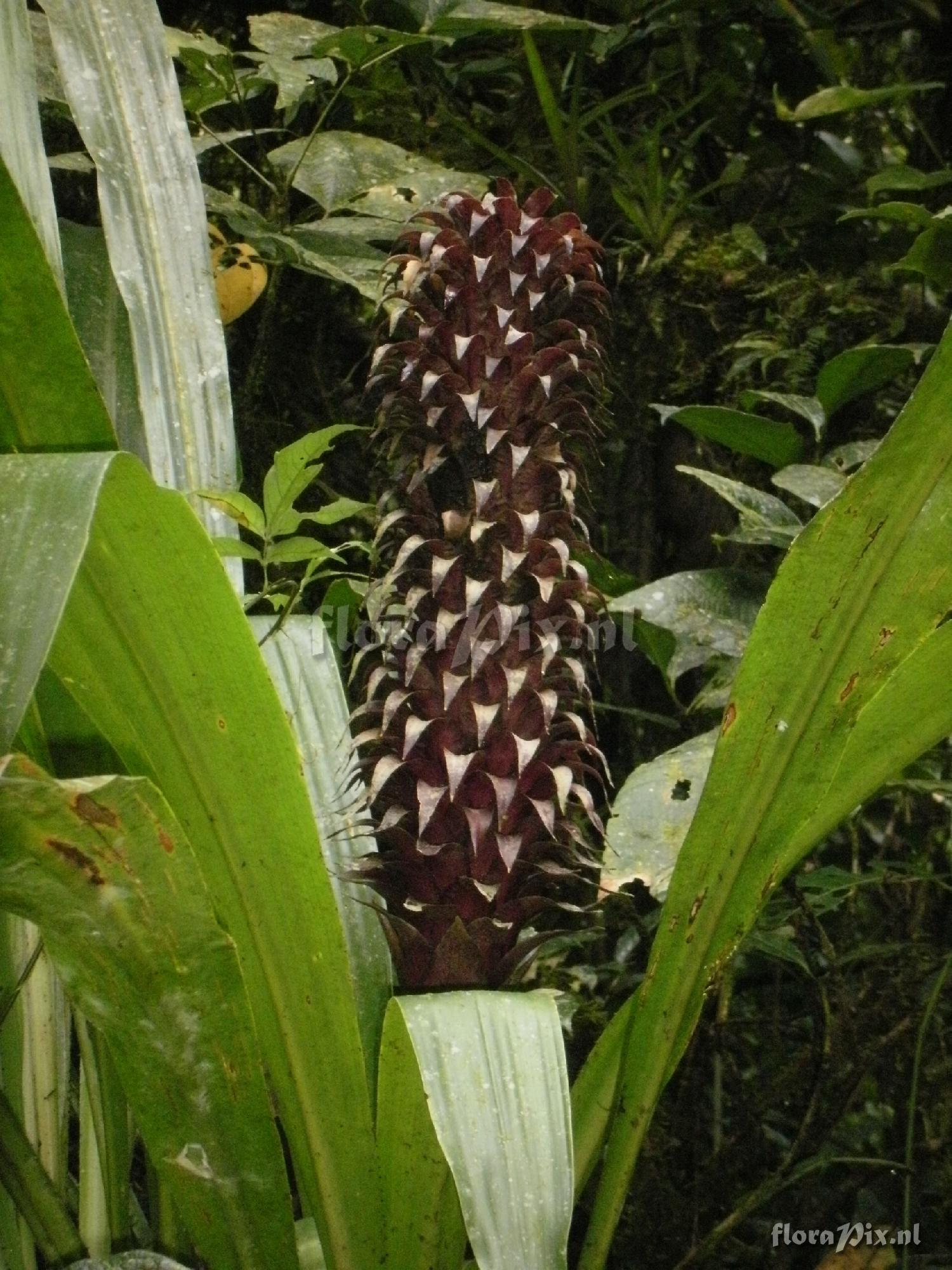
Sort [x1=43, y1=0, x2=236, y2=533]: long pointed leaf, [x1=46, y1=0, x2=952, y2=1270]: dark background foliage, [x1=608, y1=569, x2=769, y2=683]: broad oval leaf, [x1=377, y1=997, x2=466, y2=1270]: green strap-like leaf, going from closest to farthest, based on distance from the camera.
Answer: [x1=377, y1=997, x2=466, y2=1270]: green strap-like leaf
[x1=43, y1=0, x2=236, y2=533]: long pointed leaf
[x1=608, y1=569, x2=769, y2=683]: broad oval leaf
[x1=46, y1=0, x2=952, y2=1270]: dark background foliage

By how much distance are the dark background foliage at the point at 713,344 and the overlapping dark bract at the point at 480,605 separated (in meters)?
0.55

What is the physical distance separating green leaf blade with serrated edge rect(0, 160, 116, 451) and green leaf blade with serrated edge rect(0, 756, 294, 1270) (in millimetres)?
231

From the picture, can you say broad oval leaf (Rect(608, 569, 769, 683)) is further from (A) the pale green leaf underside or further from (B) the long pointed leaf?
(B) the long pointed leaf

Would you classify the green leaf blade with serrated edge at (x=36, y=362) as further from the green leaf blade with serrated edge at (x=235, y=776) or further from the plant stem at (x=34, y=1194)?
the plant stem at (x=34, y=1194)

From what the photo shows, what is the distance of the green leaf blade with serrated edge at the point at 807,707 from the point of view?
65 centimetres

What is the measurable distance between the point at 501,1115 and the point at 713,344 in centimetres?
141

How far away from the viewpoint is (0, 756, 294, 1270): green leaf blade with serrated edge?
0.53 m

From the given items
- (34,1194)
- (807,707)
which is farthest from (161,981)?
(807,707)

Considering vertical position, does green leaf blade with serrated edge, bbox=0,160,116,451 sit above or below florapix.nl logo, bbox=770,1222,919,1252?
above

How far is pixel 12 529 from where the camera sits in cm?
47

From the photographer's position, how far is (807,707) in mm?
693

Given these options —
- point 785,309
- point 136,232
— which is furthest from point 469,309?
point 785,309

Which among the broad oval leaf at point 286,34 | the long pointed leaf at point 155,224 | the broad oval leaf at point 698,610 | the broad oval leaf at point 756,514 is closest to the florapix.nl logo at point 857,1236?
the broad oval leaf at point 698,610

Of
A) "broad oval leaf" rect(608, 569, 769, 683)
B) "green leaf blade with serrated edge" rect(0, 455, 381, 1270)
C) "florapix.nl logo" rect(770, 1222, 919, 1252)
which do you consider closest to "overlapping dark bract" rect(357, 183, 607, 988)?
"green leaf blade with serrated edge" rect(0, 455, 381, 1270)
